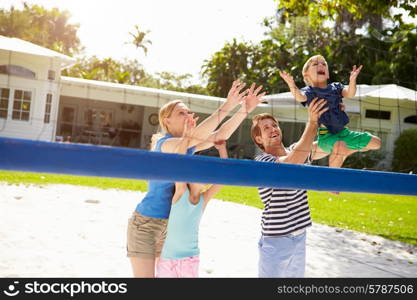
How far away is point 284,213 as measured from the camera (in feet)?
8.15

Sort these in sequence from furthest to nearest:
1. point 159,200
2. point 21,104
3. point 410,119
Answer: point 410,119
point 21,104
point 159,200

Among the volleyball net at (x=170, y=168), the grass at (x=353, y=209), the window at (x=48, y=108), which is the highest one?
the window at (x=48, y=108)

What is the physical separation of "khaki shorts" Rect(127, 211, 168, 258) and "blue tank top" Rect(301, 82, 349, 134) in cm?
157

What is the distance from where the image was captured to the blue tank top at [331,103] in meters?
3.30

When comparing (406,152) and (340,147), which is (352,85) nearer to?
(340,147)

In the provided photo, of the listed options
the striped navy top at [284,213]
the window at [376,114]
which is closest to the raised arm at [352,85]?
the striped navy top at [284,213]

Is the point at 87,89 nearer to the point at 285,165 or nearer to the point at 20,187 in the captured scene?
the point at 20,187

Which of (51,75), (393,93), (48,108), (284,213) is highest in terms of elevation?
(393,93)

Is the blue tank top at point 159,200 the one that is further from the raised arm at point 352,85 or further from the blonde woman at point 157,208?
the raised arm at point 352,85

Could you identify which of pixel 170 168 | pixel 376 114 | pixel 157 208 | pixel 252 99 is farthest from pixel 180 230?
pixel 376 114

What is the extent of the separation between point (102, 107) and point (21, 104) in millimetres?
6961

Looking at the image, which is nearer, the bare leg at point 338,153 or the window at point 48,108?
the bare leg at point 338,153

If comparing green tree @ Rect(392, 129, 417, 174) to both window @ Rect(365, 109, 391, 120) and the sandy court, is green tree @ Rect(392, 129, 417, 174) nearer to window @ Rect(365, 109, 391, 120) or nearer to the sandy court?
window @ Rect(365, 109, 391, 120)

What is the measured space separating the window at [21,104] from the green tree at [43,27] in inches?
250
